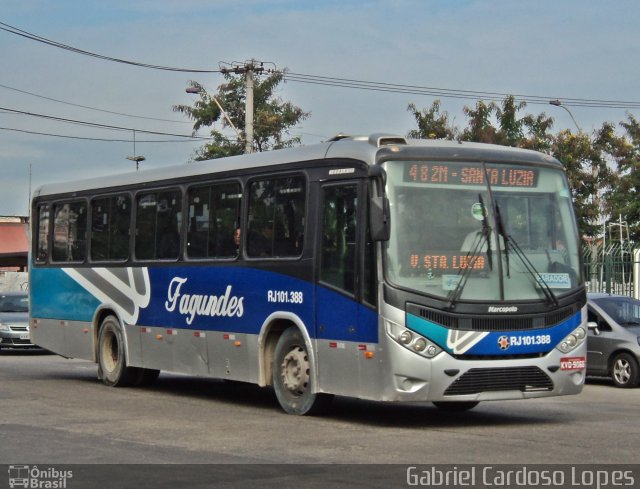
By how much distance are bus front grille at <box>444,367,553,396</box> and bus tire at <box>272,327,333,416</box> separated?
1909mm

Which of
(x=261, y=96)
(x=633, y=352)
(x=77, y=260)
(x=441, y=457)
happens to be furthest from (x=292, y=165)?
(x=261, y=96)

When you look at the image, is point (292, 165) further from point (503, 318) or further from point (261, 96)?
point (261, 96)

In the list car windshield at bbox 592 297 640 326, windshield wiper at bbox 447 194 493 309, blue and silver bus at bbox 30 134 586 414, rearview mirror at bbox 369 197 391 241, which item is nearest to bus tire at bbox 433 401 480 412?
blue and silver bus at bbox 30 134 586 414

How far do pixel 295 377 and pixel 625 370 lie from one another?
748cm

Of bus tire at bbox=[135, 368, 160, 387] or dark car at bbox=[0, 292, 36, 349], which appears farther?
dark car at bbox=[0, 292, 36, 349]

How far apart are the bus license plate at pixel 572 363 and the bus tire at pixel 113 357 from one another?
7.47 metres

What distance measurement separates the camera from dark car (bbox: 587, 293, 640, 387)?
64.8ft

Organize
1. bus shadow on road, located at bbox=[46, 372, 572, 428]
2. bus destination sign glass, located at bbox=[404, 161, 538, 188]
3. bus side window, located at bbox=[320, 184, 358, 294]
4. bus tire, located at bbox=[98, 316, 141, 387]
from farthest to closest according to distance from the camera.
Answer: bus tire, located at bbox=[98, 316, 141, 387], bus shadow on road, located at bbox=[46, 372, 572, 428], bus side window, located at bbox=[320, 184, 358, 294], bus destination sign glass, located at bbox=[404, 161, 538, 188]

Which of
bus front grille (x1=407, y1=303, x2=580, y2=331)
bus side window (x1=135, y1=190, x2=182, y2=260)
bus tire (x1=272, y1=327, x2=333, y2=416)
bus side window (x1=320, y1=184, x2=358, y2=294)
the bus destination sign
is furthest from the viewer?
bus side window (x1=135, y1=190, x2=182, y2=260)

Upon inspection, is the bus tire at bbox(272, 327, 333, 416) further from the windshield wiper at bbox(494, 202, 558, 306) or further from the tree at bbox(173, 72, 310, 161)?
the tree at bbox(173, 72, 310, 161)

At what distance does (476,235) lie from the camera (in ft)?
43.4
